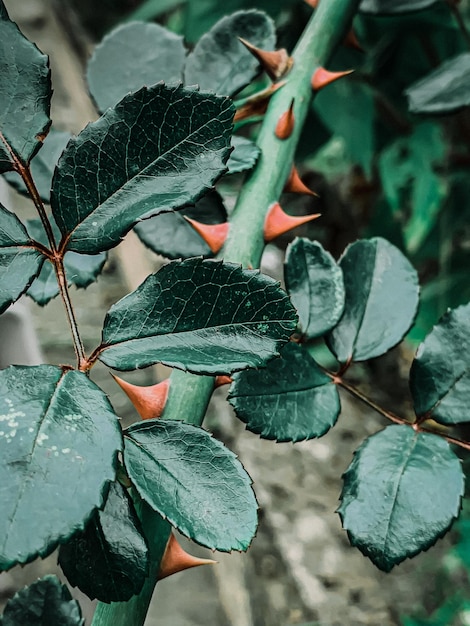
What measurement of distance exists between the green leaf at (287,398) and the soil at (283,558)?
472 mm

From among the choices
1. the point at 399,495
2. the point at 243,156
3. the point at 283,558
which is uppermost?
the point at 243,156

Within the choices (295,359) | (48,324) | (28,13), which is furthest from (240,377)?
(28,13)

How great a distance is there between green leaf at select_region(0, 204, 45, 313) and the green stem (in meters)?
0.07

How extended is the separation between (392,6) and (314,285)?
0.87 ft

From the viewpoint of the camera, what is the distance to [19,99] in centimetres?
21

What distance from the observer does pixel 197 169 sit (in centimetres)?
22

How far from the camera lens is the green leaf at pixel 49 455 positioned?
0.16 meters

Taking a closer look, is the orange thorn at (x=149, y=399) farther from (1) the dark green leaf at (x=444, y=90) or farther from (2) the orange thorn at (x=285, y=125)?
(1) the dark green leaf at (x=444, y=90)

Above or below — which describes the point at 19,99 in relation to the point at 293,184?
above

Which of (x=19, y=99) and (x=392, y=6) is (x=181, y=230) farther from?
(x=392, y=6)

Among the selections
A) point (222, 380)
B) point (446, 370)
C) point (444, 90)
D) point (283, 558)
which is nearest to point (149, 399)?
point (222, 380)

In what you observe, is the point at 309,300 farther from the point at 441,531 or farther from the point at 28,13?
the point at 28,13

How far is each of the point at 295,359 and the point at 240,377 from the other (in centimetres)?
3

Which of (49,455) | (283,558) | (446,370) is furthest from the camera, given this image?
(283,558)
